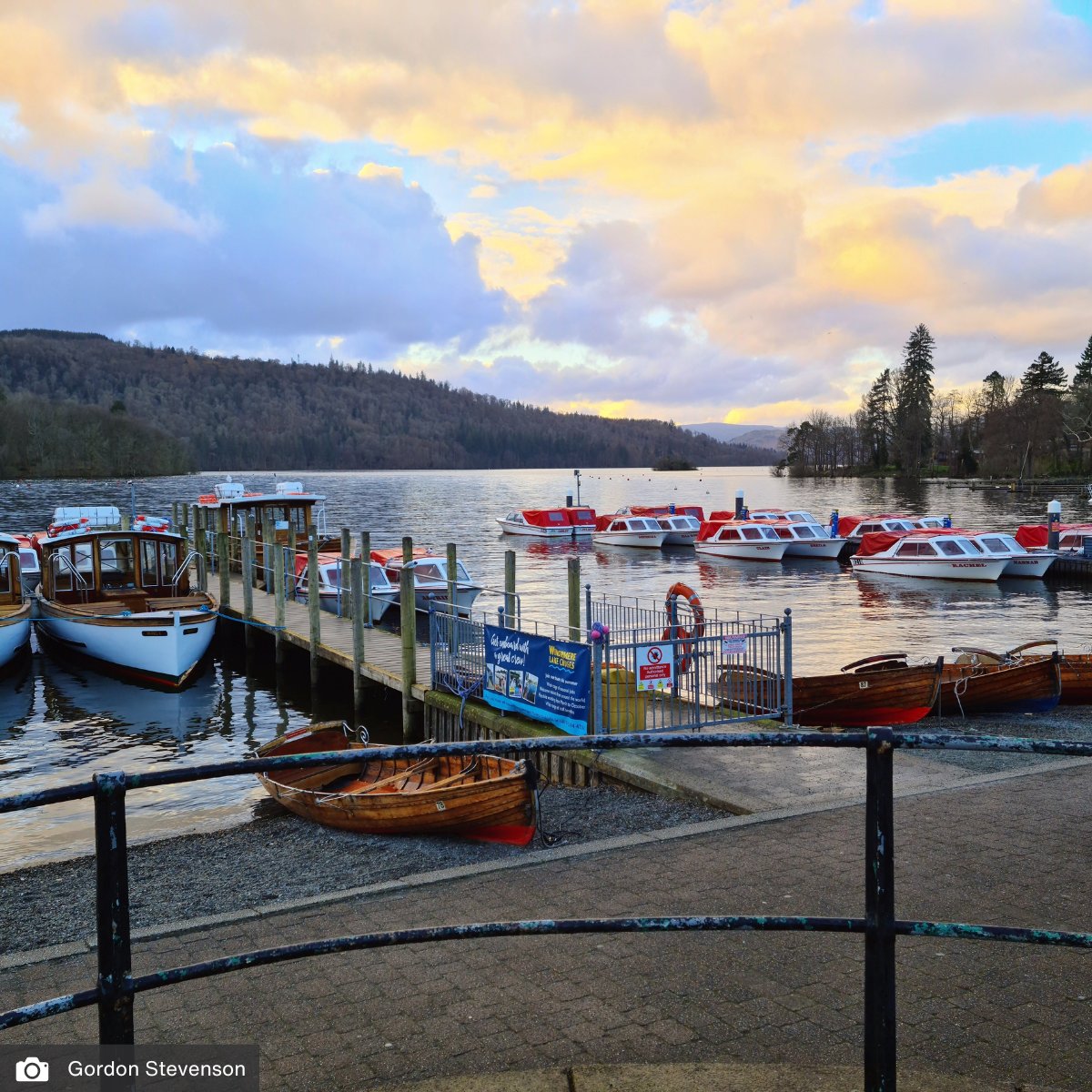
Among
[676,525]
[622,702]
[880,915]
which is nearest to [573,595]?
[622,702]

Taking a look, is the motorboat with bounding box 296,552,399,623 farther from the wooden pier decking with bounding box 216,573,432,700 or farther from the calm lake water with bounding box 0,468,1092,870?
the calm lake water with bounding box 0,468,1092,870

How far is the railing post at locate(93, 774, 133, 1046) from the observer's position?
9.82ft

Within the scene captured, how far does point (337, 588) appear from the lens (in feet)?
101

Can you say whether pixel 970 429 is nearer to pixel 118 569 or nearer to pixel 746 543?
pixel 746 543

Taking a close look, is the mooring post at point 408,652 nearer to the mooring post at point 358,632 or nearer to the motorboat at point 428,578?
the mooring post at point 358,632

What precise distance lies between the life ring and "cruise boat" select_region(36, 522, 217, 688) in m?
12.8

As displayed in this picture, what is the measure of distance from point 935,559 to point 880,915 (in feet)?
149

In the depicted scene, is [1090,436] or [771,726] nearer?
[771,726]

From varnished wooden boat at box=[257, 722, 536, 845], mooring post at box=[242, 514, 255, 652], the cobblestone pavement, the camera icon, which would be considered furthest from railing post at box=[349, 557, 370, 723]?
the camera icon

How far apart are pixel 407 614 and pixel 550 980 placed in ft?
42.1

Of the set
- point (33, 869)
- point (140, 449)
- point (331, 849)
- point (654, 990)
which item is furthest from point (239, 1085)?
point (140, 449)

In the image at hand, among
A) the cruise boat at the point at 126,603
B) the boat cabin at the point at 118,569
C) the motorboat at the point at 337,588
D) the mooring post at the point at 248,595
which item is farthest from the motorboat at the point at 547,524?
the boat cabin at the point at 118,569

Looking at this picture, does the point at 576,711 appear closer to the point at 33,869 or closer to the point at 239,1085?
the point at 33,869

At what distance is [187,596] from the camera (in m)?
28.1
